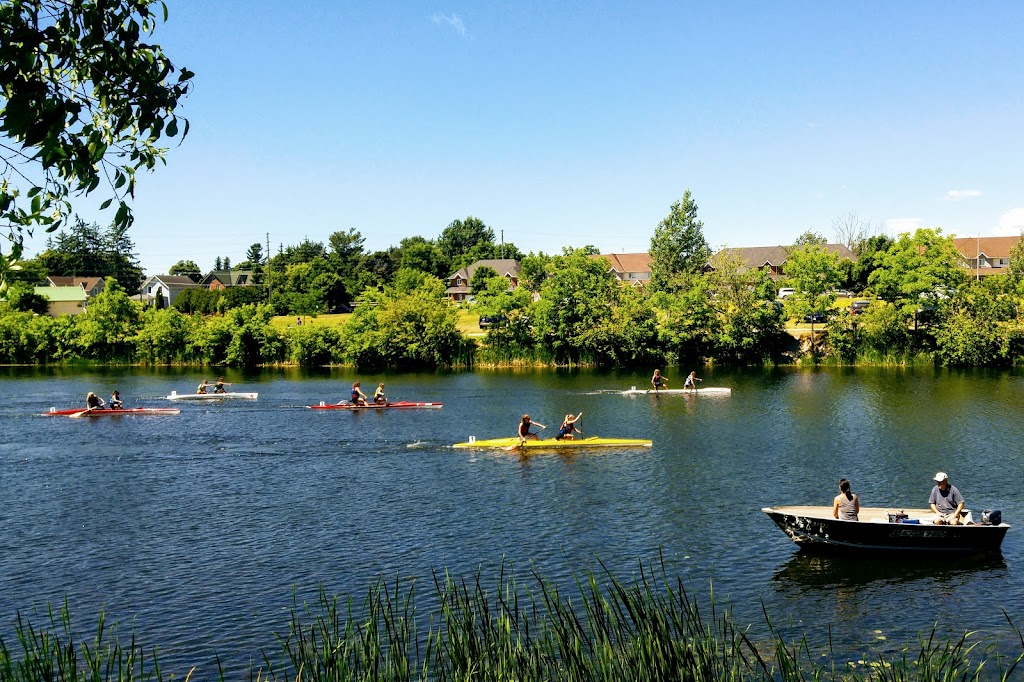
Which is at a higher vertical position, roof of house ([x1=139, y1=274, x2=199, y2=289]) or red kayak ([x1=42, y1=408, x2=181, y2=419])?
roof of house ([x1=139, y1=274, x2=199, y2=289])

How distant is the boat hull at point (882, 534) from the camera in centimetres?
2358

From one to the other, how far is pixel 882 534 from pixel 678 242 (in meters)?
92.5

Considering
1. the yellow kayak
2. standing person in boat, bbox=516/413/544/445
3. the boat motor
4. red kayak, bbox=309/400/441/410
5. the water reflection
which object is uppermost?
red kayak, bbox=309/400/441/410

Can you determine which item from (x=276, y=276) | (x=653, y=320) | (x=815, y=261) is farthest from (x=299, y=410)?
(x=276, y=276)

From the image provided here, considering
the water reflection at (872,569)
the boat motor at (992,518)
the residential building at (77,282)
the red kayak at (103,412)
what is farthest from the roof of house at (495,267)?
A: the boat motor at (992,518)

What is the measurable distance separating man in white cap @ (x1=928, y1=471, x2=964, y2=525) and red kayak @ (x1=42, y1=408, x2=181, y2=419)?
4147 cm

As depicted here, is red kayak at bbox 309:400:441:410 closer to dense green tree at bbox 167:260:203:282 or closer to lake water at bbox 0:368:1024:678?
lake water at bbox 0:368:1024:678

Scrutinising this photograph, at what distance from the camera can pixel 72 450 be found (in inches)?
1619

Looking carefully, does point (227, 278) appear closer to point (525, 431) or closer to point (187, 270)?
point (187, 270)

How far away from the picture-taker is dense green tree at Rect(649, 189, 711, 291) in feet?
372

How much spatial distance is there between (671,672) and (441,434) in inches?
1280

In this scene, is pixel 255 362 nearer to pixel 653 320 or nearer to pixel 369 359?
pixel 369 359

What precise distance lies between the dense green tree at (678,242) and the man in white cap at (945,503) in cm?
8900

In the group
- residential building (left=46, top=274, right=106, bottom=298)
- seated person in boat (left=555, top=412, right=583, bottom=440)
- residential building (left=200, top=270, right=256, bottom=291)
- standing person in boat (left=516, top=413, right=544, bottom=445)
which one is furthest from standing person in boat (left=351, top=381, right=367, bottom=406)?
residential building (left=200, top=270, right=256, bottom=291)
